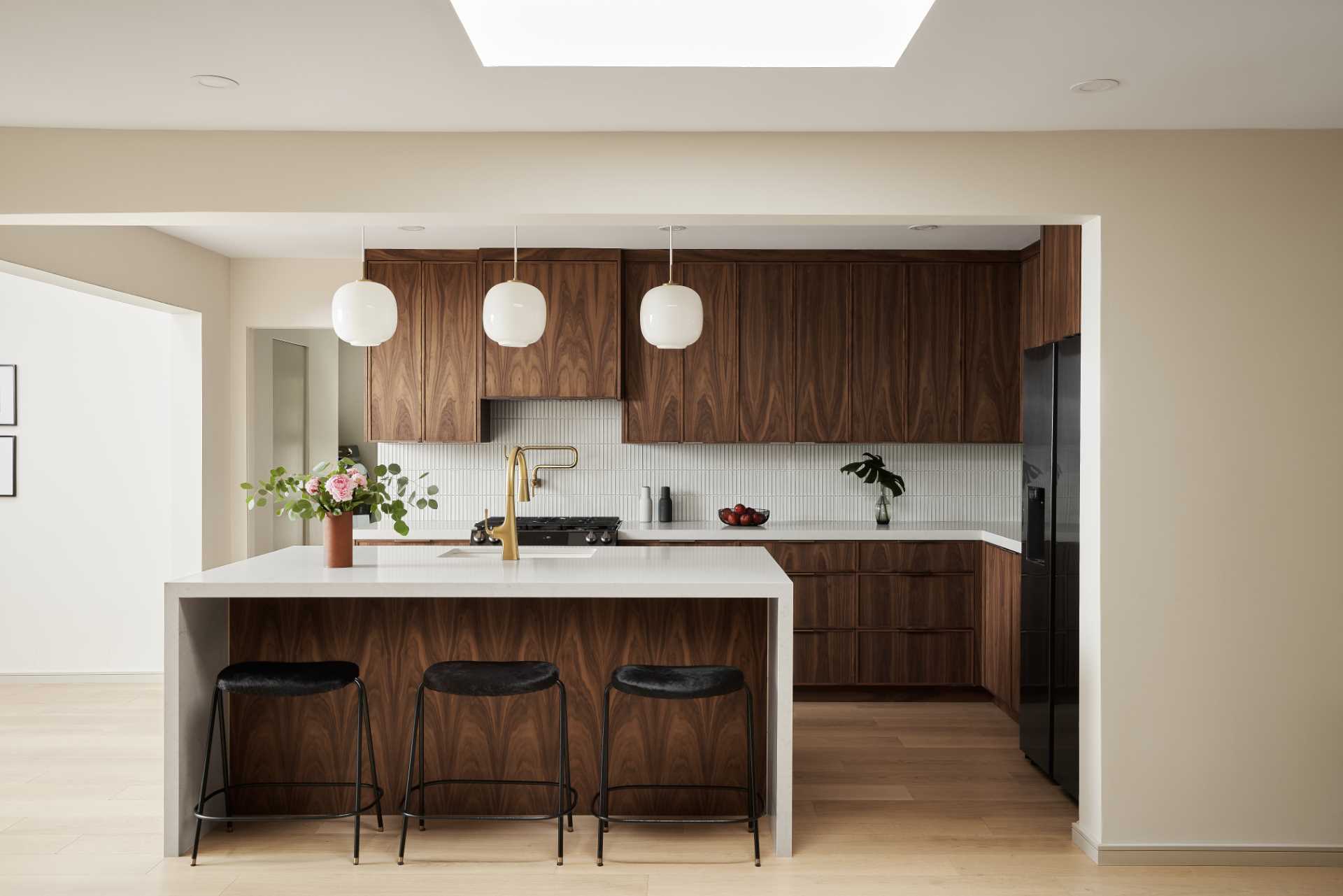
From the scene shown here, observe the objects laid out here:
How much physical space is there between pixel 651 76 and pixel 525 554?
191 cm

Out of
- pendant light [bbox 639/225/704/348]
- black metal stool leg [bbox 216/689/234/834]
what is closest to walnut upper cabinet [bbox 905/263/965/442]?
pendant light [bbox 639/225/704/348]

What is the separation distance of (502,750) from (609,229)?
251 centimetres

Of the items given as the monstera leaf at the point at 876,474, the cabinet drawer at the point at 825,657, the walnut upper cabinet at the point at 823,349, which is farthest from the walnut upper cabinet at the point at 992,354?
the cabinet drawer at the point at 825,657

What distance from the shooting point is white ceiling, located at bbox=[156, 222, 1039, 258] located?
193 inches

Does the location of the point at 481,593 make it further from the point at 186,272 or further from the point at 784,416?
the point at 186,272

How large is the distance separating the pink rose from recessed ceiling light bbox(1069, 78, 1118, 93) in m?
2.53

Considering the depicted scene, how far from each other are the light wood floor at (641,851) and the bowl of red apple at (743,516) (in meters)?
1.53

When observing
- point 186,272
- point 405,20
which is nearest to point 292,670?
point 405,20

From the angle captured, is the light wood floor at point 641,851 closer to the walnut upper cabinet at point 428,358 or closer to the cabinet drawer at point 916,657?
the cabinet drawer at point 916,657

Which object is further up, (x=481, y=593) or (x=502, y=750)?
(x=481, y=593)

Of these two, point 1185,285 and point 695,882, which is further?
point 1185,285

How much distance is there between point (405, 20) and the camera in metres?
2.39

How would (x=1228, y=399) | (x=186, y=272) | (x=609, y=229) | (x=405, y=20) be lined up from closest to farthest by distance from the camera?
(x=405, y=20) → (x=1228, y=399) → (x=609, y=229) → (x=186, y=272)

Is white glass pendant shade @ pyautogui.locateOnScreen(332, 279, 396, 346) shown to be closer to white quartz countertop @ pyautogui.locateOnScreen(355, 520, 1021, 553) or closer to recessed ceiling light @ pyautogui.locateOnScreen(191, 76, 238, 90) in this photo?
recessed ceiling light @ pyautogui.locateOnScreen(191, 76, 238, 90)
